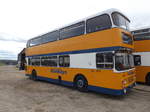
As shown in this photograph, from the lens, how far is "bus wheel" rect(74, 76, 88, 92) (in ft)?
25.6

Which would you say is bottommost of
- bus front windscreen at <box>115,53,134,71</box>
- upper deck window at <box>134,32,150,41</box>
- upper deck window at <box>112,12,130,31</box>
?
bus front windscreen at <box>115,53,134,71</box>

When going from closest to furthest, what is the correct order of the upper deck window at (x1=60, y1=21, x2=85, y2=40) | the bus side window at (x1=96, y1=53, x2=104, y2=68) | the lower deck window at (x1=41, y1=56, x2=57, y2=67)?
the bus side window at (x1=96, y1=53, x2=104, y2=68) < the upper deck window at (x1=60, y1=21, x2=85, y2=40) < the lower deck window at (x1=41, y1=56, x2=57, y2=67)

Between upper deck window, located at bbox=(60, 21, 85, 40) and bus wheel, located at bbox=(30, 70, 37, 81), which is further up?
upper deck window, located at bbox=(60, 21, 85, 40)

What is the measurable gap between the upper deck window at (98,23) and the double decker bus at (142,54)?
451 centimetres

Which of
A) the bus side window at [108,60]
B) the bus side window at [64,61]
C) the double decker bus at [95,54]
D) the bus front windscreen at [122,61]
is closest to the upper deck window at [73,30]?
the double decker bus at [95,54]

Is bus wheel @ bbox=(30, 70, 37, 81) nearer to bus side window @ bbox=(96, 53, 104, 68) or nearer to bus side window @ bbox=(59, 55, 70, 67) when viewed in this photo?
bus side window @ bbox=(59, 55, 70, 67)

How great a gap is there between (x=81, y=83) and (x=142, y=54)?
5.06 metres

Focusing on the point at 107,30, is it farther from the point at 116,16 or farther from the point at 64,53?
the point at 64,53

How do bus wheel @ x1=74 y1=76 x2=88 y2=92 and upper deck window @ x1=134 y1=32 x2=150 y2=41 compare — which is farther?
upper deck window @ x1=134 y1=32 x2=150 y2=41

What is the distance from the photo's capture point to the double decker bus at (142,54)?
9359 millimetres

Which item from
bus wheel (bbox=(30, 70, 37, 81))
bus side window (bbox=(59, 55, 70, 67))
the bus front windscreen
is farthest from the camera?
bus wheel (bbox=(30, 70, 37, 81))

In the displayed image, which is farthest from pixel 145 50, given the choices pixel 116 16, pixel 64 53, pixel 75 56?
pixel 64 53

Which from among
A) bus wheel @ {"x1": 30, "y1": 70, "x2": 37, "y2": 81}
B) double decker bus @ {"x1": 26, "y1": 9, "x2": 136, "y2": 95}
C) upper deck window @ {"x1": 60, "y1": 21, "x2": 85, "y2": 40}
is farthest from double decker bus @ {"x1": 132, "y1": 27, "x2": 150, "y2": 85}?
bus wheel @ {"x1": 30, "y1": 70, "x2": 37, "y2": 81}

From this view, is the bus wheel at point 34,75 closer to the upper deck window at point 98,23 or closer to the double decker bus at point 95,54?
the double decker bus at point 95,54
